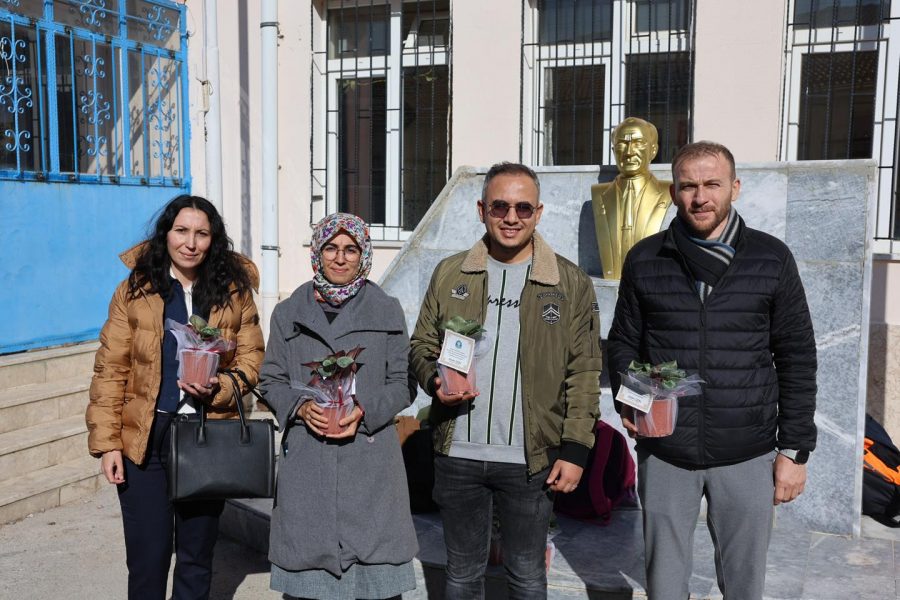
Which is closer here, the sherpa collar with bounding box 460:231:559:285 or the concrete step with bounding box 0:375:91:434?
the sherpa collar with bounding box 460:231:559:285

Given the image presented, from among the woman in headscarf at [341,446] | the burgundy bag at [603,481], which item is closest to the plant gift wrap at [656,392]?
the woman in headscarf at [341,446]

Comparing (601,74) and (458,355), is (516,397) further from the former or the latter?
(601,74)

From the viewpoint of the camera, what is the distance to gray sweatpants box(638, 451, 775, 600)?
2473mm

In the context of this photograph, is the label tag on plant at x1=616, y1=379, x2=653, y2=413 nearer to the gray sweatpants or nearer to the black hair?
the gray sweatpants

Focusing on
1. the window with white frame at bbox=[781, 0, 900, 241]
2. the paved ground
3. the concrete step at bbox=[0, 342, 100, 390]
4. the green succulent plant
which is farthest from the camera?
the window with white frame at bbox=[781, 0, 900, 241]

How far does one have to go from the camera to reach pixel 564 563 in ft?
11.7

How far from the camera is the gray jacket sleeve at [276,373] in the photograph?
2.54m

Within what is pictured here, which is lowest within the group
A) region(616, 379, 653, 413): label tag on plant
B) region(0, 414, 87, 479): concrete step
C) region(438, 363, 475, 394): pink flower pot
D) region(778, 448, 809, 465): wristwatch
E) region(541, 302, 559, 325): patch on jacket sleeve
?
region(0, 414, 87, 479): concrete step

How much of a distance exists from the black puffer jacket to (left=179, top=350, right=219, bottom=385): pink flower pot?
1.43 meters

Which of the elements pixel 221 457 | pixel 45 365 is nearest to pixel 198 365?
pixel 221 457

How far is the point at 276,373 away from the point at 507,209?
2.93ft

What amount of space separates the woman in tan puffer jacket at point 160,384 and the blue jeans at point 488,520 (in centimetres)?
82

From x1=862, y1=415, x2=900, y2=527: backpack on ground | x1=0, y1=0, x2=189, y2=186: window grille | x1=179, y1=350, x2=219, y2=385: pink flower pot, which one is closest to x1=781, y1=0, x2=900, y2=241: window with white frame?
x1=862, y1=415, x2=900, y2=527: backpack on ground

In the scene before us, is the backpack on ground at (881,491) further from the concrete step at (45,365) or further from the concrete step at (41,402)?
the concrete step at (45,365)
